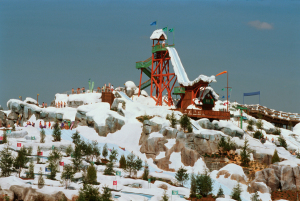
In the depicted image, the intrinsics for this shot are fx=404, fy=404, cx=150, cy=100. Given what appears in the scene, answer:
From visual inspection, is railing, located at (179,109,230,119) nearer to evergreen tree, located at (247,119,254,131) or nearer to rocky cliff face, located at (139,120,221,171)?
evergreen tree, located at (247,119,254,131)

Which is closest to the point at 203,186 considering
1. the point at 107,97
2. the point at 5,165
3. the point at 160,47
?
the point at 5,165

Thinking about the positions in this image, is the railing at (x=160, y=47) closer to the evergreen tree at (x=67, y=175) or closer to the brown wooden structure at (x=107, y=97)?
the brown wooden structure at (x=107, y=97)

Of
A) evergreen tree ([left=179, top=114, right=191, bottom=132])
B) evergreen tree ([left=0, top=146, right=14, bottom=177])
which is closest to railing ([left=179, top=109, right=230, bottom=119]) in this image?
A: evergreen tree ([left=179, top=114, right=191, bottom=132])

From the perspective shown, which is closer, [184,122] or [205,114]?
[184,122]

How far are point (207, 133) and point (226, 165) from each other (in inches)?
222

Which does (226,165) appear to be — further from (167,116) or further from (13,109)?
(13,109)

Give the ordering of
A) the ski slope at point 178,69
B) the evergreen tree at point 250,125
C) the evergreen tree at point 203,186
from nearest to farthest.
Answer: the evergreen tree at point 203,186 → the evergreen tree at point 250,125 → the ski slope at point 178,69

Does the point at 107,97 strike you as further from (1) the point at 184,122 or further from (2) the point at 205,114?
(1) the point at 184,122

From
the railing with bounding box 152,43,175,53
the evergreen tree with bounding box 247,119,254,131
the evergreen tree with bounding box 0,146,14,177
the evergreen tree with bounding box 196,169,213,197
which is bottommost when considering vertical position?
the evergreen tree with bounding box 196,169,213,197

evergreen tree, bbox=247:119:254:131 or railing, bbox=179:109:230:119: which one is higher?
railing, bbox=179:109:230:119

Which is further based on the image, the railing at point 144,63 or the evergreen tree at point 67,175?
the railing at point 144,63

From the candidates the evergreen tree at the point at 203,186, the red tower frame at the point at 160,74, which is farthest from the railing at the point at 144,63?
the evergreen tree at the point at 203,186

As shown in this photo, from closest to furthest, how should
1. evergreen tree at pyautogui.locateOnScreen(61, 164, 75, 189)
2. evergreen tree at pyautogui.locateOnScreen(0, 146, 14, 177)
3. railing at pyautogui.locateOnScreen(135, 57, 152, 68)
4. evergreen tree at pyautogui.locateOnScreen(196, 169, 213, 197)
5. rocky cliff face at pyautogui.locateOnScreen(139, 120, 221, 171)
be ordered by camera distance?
evergreen tree at pyautogui.locateOnScreen(61, 164, 75, 189) < evergreen tree at pyautogui.locateOnScreen(0, 146, 14, 177) < evergreen tree at pyautogui.locateOnScreen(196, 169, 213, 197) < rocky cliff face at pyautogui.locateOnScreen(139, 120, 221, 171) < railing at pyautogui.locateOnScreen(135, 57, 152, 68)

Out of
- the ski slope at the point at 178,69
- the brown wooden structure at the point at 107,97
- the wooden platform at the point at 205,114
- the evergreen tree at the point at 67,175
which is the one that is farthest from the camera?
the ski slope at the point at 178,69
